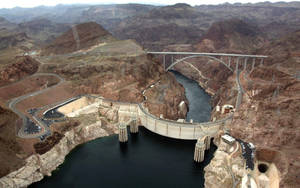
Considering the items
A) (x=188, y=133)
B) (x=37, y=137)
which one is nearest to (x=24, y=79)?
(x=37, y=137)

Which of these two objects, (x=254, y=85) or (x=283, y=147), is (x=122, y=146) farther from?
(x=254, y=85)

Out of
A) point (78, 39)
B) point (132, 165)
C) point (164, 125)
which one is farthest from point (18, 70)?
point (132, 165)

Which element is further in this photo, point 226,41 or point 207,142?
point 226,41

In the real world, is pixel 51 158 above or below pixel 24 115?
below

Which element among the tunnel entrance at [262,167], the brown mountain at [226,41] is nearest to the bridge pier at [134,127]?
the tunnel entrance at [262,167]

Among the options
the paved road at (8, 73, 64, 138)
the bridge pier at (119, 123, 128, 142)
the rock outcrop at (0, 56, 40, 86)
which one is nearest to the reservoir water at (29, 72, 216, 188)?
the bridge pier at (119, 123, 128, 142)

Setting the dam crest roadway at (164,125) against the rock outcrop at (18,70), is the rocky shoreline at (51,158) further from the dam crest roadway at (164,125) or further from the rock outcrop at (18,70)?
the rock outcrop at (18,70)

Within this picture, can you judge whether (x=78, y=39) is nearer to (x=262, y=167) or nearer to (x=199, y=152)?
(x=199, y=152)
